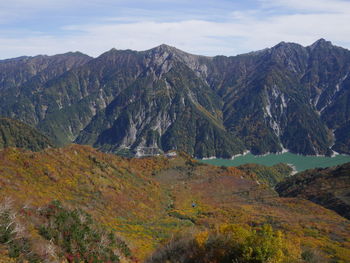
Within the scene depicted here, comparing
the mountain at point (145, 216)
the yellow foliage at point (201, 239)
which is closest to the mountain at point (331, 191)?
the mountain at point (145, 216)

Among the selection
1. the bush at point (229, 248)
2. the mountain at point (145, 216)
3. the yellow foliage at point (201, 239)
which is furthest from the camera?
the yellow foliage at point (201, 239)

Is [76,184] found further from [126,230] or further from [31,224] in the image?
[31,224]

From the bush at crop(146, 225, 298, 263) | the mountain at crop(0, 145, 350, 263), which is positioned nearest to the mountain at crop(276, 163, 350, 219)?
the mountain at crop(0, 145, 350, 263)

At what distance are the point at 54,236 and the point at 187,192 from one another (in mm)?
99299

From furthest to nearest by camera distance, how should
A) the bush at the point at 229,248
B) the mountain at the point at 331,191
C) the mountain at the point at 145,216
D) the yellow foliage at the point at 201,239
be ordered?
the mountain at the point at 331,191 → the yellow foliage at the point at 201,239 → the mountain at the point at 145,216 → the bush at the point at 229,248

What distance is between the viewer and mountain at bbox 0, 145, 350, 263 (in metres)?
31.0

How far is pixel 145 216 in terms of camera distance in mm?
81875

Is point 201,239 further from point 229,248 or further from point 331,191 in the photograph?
point 331,191

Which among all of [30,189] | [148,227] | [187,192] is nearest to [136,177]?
[187,192]

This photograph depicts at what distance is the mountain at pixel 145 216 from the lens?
102 feet

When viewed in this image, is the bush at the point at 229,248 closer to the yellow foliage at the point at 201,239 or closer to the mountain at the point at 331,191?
the yellow foliage at the point at 201,239

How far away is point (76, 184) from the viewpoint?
7988 centimetres

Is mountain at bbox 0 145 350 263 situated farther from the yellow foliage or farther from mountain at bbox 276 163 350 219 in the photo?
mountain at bbox 276 163 350 219

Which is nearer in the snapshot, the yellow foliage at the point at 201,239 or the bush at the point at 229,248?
the bush at the point at 229,248
